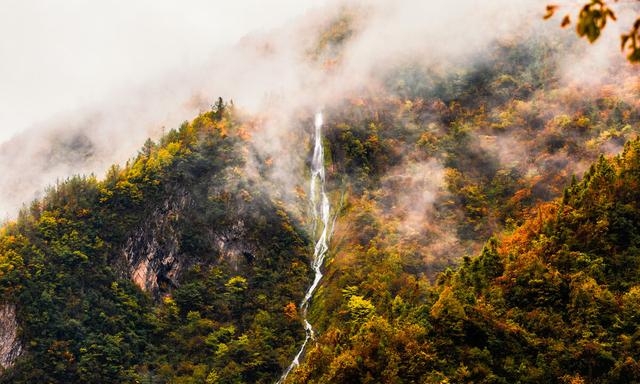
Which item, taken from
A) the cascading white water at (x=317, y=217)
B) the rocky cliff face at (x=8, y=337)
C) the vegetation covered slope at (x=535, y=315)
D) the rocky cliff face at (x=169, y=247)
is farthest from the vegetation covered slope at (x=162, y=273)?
the vegetation covered slope at (x=535, y=315)

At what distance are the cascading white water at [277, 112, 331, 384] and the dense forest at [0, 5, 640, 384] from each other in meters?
0.97

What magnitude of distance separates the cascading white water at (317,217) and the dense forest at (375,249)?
3.18 feet

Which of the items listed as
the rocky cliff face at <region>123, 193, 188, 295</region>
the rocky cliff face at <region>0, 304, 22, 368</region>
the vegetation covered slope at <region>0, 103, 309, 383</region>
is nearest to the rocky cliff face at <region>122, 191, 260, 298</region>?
the rocky cliff face at <region>123, 193, 188, 295</region>

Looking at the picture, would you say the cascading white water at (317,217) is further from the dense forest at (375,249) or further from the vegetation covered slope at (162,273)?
the vegetation covered slope at (162,273)

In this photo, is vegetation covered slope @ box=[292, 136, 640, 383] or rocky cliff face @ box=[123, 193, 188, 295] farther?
rocky cliff face @ box=[123, 193, 188, 295]

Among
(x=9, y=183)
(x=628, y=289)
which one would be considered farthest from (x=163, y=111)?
(x=628, y=289)

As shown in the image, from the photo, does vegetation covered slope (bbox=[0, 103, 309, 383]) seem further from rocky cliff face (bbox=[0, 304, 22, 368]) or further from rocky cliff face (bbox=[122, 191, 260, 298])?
rocky cliff face (bbox=[0, 304, 22, 368])

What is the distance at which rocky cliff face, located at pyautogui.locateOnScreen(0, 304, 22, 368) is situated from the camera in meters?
63.4

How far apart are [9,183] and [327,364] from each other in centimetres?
8219

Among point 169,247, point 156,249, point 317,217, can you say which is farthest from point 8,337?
point 317,217

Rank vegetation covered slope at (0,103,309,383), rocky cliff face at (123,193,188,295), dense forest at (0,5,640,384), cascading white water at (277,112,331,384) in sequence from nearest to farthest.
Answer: dense forest at (0,5,640,384) < vegetation covered slope at (0,103,309,383) < cascading white water at (277,112,331,384) < rocky cliff face at (123,193,188,295)

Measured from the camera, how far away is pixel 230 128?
90188 millimetres

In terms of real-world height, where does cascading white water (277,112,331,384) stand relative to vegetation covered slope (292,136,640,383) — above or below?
above

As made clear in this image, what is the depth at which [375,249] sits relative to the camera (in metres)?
70.6
